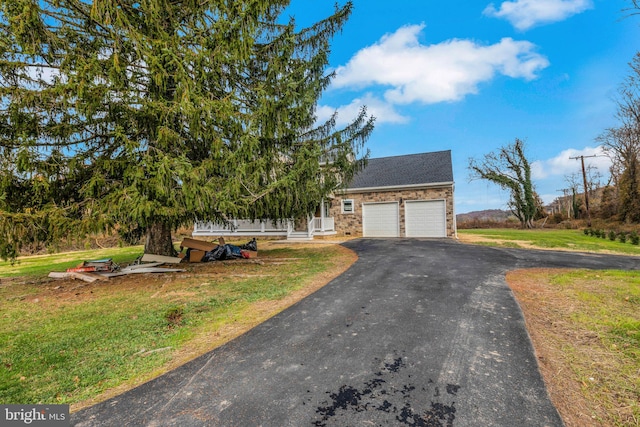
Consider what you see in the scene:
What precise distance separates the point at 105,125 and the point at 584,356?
1008 centimetres

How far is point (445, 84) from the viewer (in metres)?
14.9

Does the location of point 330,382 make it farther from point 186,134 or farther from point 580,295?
point 186,134

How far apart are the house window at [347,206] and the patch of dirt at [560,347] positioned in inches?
494

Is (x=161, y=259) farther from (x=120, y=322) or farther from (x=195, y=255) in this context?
(x=120, y=322)

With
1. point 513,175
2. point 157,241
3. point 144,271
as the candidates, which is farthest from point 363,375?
point 513,175

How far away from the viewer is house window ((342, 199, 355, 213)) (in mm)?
18234

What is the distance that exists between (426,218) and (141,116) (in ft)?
47.4

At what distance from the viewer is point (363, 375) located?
2.79 metres

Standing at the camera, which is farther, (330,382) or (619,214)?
(619,214)

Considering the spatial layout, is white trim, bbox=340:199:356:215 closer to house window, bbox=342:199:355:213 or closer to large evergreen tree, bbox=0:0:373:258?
house window, bbox=342:199:355:213

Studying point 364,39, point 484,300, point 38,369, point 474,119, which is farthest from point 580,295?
point 474,119

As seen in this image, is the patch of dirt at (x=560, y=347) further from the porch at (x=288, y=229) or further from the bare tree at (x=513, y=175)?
the bare tree at (x=513, y=175)

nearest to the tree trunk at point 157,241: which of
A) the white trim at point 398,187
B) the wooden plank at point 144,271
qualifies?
the wooden plank at point 144,271

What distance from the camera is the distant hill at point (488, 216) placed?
3047 cm
